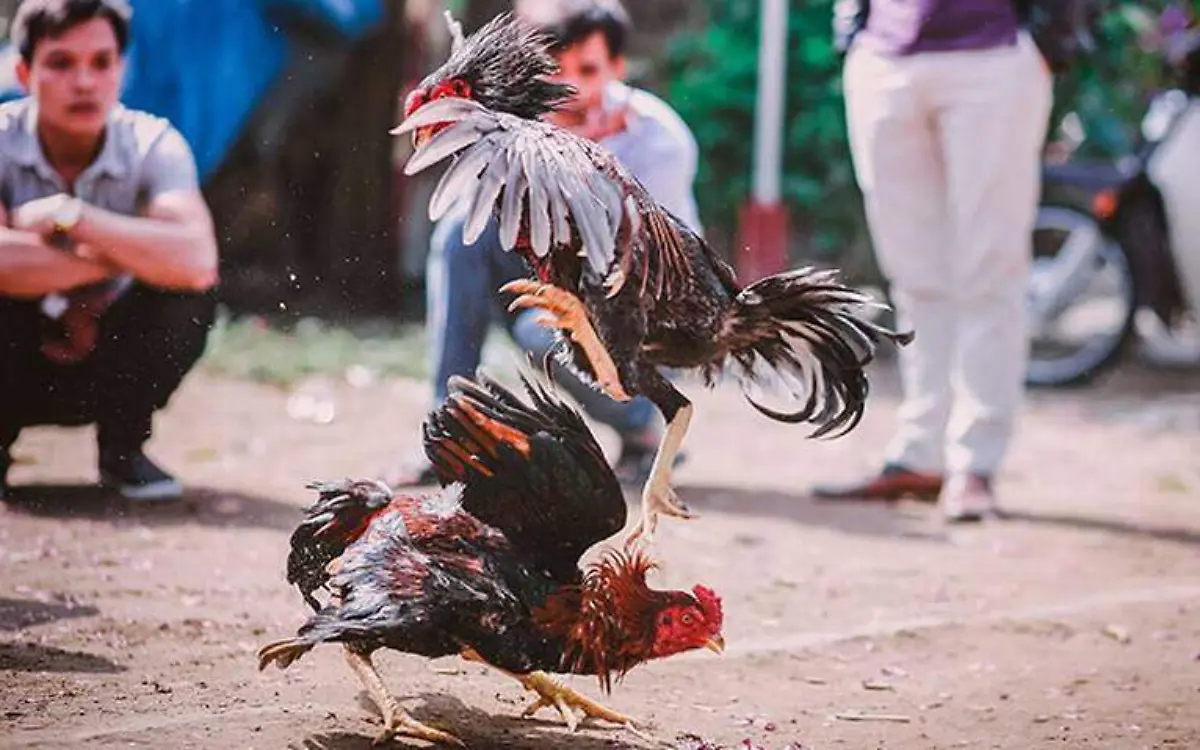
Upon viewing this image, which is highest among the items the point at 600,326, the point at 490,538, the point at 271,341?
the point at 600,326

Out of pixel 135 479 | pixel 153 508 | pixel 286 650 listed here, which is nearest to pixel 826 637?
pixel 286 650

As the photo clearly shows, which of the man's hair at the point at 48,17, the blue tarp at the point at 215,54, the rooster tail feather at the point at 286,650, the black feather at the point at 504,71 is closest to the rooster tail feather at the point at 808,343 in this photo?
the black feather at the point at 504,71

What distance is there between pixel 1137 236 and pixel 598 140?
12.3ft

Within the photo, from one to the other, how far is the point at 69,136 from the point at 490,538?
2.27 m

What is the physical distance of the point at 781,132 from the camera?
29.0 ft

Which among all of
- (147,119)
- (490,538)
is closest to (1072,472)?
(147,119)

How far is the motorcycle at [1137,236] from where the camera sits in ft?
26.4

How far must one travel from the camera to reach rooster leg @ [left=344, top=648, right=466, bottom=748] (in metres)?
2.99

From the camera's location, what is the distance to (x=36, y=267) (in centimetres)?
473

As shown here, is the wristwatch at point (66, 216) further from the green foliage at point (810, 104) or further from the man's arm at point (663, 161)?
the green foliage at point (810, 104)

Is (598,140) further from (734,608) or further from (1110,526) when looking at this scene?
(1110,526)

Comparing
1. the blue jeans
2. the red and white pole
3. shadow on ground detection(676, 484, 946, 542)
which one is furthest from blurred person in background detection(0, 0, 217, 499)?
the red and white pole

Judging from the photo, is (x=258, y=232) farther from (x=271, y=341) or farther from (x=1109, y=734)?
(x=1109, y=734)

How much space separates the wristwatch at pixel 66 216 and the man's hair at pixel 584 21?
1408mm
